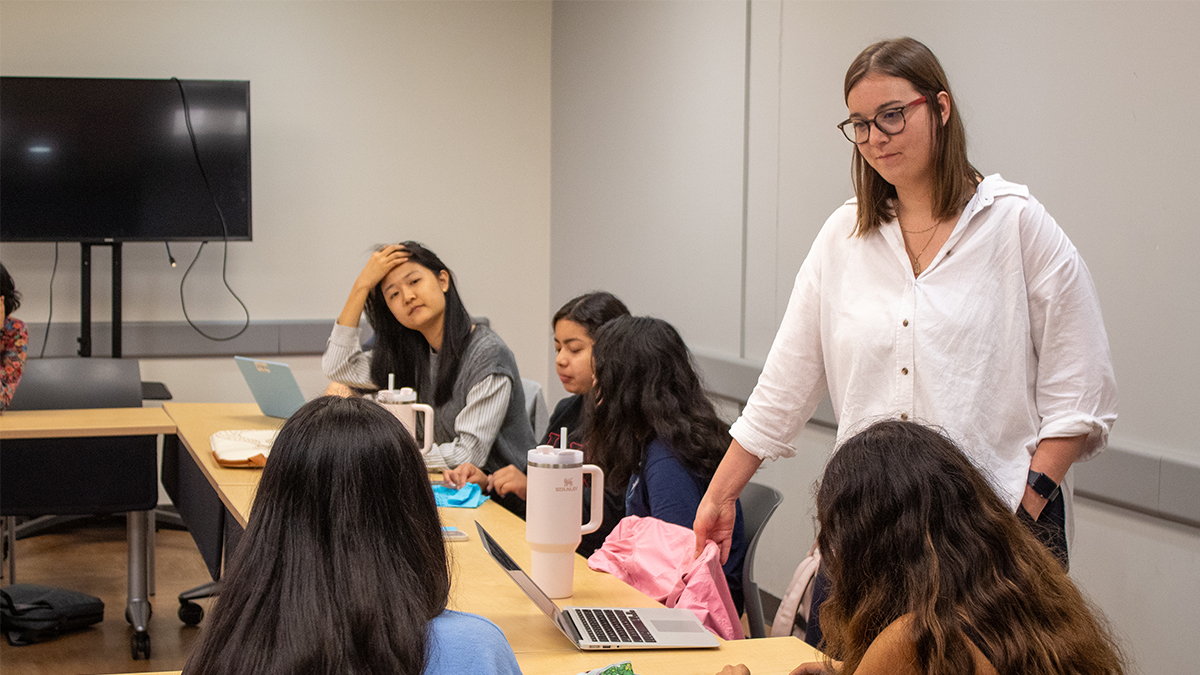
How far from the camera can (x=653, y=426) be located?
2.11 metres

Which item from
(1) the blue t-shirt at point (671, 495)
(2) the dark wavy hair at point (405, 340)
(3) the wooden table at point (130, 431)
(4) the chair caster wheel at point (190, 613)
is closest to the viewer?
(1) the blue t-shirt at point (671, 495)

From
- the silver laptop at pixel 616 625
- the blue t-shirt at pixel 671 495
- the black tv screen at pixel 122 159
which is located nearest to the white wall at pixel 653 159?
the black tv screen at pixel 122 159

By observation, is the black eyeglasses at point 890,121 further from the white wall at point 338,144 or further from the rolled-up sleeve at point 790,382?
the white wall at point 338,144

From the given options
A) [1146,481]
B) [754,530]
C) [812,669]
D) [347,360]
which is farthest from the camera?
[347,360]

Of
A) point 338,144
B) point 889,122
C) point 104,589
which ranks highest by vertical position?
point 338,144

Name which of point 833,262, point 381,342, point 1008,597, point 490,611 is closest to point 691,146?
point 381,342

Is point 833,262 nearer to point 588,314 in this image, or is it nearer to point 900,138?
point 900,138

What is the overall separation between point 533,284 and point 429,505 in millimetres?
4546

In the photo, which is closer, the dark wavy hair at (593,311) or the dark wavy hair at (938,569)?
the dark wavy hair at (938,569)

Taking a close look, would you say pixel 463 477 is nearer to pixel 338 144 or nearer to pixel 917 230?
pixel 917 230

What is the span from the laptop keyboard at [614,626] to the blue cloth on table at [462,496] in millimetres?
824

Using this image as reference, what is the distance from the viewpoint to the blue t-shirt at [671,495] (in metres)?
2.02

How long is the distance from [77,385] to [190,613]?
966mm

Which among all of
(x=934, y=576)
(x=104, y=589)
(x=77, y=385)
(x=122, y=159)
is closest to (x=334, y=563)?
(x=934, y=576)
